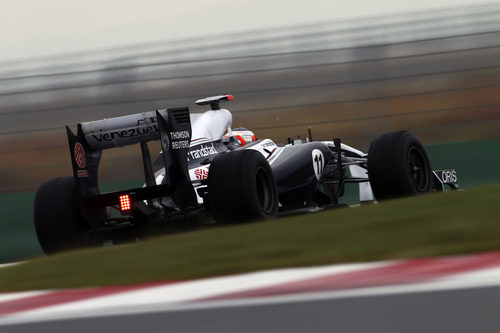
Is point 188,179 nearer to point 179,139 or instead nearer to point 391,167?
point 179,139

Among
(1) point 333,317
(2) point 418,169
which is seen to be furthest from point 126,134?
(1) point 333,317

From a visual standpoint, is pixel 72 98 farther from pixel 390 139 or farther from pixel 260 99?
pixel 390 139

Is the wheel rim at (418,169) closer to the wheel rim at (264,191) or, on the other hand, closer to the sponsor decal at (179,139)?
the wheel rim at (264,191)

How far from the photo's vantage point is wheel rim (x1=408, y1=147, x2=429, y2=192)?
29.9ft

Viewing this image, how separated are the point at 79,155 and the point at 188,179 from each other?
3.23ft

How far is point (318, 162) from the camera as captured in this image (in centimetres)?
914

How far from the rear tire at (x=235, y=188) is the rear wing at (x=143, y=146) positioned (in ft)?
1.06

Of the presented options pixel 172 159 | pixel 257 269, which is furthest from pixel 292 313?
pixel 172 159

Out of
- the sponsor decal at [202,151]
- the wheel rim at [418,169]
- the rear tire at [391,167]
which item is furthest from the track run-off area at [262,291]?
the wheel rim at [418,169]

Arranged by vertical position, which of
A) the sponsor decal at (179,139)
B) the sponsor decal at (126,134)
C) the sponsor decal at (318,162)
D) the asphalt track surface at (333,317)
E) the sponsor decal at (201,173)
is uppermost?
the sponsor decal at (126,134)

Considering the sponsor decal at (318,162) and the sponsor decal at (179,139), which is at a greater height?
the sponsor decal at (179,139)

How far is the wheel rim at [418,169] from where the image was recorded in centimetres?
910

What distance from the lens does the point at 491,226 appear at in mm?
4551

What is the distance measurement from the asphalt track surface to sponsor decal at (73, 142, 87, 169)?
4645 mm
